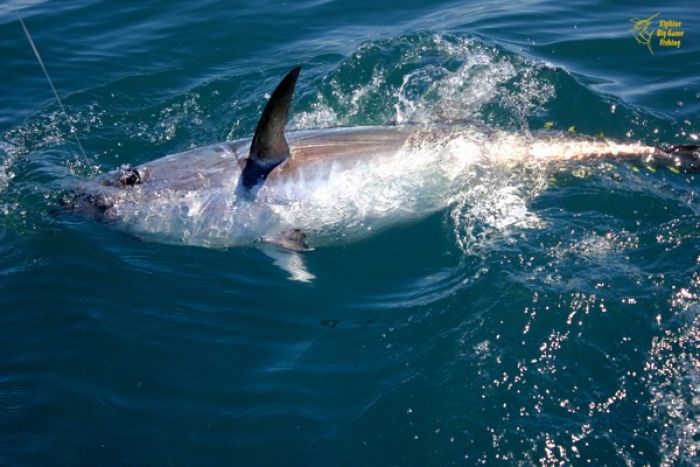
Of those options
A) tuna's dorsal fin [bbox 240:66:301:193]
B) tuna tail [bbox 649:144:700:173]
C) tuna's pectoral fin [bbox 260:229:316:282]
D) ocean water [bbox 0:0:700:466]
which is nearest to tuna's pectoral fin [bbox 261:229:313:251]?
tuna's pectoral fin [bbox 260:229:316:282]

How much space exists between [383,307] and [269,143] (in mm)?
1539

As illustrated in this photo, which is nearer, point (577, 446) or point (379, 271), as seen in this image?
point (577, 446)

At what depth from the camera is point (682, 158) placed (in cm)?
496

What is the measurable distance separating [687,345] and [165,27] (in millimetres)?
8226

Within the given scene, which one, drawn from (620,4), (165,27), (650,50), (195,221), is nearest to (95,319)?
(195,221)

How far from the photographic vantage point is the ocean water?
3.29m

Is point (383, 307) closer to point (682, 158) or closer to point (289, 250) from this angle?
point (289, 250)


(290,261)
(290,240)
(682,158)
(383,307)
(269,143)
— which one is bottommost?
(383,307)

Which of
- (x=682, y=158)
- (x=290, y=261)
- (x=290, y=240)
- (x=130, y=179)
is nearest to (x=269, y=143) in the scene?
(x=290, y=240)

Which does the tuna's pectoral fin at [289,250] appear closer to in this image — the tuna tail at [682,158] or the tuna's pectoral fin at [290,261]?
the tuna's pectoral fin at [290,261]

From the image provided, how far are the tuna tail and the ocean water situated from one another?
0.14m

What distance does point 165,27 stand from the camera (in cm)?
903

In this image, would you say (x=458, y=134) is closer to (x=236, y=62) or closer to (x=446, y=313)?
(x=446, y=313)

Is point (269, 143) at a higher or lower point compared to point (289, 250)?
higher
